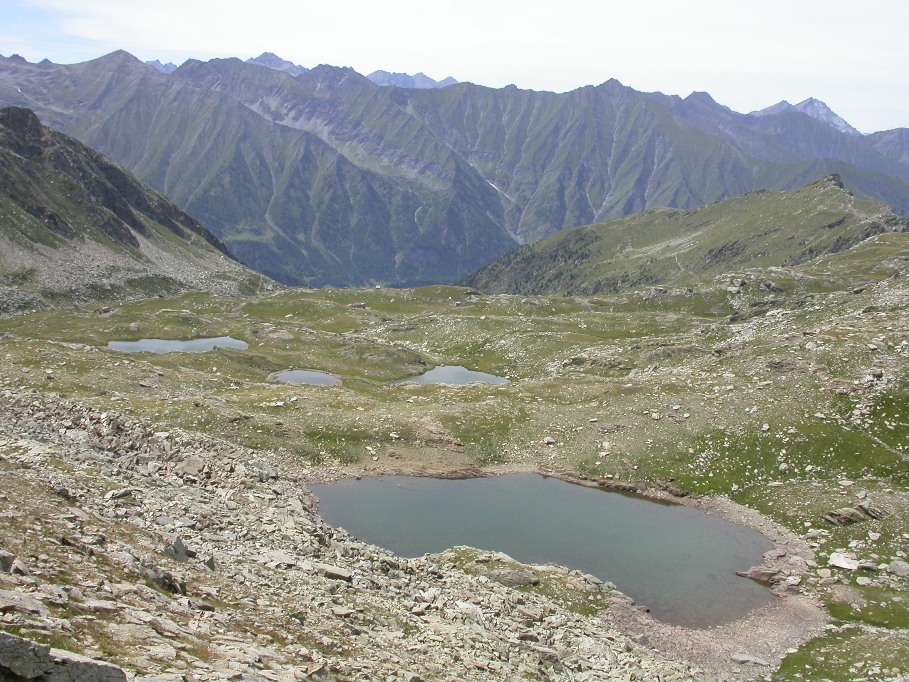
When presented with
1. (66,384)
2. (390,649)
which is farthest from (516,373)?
(390,649)

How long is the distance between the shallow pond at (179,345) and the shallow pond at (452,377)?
36779mm

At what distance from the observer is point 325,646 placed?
76.8 feet

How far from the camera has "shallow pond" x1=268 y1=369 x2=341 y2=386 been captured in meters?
95.8

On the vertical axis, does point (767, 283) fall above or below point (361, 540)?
above

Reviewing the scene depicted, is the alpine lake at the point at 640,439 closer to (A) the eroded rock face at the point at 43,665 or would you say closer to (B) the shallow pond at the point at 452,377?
(B) the shallow pond at the point at 452,377

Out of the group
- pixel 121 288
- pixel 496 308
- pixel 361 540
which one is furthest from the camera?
pixel 121 288

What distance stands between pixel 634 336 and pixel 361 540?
342 ft

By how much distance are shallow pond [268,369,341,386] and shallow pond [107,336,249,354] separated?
24.6 meters

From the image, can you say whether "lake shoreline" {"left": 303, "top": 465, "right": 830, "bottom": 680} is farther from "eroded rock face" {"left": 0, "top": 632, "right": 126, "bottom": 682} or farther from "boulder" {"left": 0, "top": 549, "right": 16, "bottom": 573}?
"boulder" {"left": 0, "top": 549, "right": 16, "bottom": 573}

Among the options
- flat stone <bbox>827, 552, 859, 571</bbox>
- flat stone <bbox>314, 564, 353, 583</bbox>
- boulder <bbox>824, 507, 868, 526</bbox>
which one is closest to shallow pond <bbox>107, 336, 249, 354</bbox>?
flat stone <bbox>314, 564, 353, 583</bbox>

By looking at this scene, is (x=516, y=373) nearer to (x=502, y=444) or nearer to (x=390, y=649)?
(x=502, y=444)

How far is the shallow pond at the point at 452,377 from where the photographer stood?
106375 mm

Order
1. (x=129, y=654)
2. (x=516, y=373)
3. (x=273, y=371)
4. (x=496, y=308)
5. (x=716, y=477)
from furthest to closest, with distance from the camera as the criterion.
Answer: (x=496, y=308)
(x=516, y=373)
(x=273, y=371)
(x=716, y=477)
(x=129, y=654)

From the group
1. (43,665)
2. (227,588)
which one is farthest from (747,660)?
(43,665)
